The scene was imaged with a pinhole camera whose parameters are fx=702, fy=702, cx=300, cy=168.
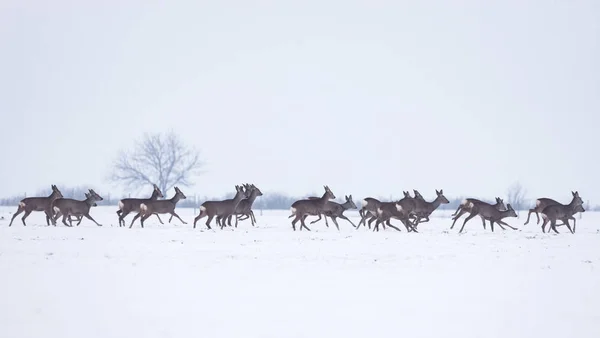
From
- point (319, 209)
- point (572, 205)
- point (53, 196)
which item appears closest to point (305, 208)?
point (319, 209)

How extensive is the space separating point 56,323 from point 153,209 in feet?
69.9

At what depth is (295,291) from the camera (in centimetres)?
1094

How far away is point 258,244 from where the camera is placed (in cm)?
2011

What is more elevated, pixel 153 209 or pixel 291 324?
pixel 153 209

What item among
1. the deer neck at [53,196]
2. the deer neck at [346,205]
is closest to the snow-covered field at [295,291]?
the deer neck at [53,196]

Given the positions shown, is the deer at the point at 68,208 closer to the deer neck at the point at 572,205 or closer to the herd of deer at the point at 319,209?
the herd of deer at the point at 319,209

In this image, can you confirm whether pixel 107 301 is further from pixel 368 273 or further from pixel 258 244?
pixel 258 244

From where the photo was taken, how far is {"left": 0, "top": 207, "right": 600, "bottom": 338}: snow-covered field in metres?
8.50

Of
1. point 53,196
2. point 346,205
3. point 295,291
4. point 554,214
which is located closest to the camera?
point 295,291

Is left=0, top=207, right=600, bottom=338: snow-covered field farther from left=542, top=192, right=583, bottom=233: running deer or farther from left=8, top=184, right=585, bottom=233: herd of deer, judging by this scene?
left=8, top=184, right=585, bottom=233: herd of deer

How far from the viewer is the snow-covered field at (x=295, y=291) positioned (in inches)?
335

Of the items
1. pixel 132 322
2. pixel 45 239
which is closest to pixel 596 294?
pixel 132 322

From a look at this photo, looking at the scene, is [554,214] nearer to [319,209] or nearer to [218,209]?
[319,209]

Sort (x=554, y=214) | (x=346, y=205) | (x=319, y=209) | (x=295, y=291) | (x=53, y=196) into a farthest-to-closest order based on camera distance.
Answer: (x=346, y=205) → (x=53, y=196) → (x=319, y=209) → (x=554, y=214) → (x=295, y=291)
